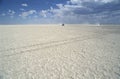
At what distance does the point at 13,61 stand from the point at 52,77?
3.51 m

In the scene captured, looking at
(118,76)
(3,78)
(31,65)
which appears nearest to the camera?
(3,78)

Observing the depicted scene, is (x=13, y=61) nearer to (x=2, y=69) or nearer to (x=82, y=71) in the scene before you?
(x=2, y=69)

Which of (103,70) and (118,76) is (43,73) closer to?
(103,70)

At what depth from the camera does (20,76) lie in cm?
621

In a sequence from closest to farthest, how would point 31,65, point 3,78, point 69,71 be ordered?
point 3,78, point 69,71, point 31,65

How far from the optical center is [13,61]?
830 centimetres

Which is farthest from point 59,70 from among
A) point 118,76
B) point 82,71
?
point 118,76

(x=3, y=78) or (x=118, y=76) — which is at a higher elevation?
(x=3, y=78)

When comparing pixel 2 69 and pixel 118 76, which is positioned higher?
pixel 2 69

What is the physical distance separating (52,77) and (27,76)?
1254 mm

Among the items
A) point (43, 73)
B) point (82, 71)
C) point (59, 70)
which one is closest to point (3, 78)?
point (43, 73)

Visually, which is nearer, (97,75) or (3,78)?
(3,78)

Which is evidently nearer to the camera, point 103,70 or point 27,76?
point 27,76

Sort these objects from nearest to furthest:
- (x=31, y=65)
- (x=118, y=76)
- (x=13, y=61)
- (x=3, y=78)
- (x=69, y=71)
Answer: (x=3, y=78)
(x=118, y=76)
(x=69, y=71)
(x=31, y=65)
(x=13, y=61)
